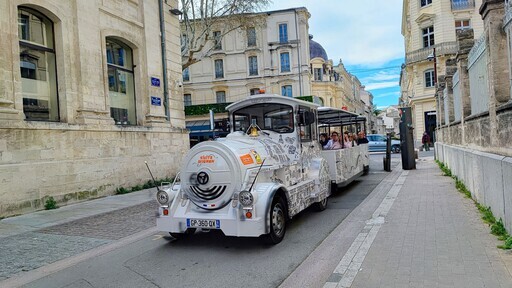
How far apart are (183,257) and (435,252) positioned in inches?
135

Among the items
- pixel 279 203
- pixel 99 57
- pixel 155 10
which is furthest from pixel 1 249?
pixel 155 10

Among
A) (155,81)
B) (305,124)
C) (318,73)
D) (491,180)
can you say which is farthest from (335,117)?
(318,73)

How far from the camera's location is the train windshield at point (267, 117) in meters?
7.89

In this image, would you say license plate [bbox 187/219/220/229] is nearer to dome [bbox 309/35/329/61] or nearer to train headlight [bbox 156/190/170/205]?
train headlight [bbox 156/190/170/205]

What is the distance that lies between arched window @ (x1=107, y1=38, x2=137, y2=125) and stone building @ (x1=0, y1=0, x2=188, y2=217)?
1.4 inches

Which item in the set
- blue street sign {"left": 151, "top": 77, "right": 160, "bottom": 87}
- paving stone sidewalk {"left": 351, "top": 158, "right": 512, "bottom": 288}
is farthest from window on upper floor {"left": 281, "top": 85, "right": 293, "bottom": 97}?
paving stone sidewalk {"left": 351, "top": 158, "right": 512, "bottom": 288}

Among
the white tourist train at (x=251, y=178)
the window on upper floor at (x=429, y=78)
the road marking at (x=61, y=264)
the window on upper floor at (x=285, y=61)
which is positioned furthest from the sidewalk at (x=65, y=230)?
the window on upper floor at (x=285, y=61)

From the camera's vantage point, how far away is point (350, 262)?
4.93 meters

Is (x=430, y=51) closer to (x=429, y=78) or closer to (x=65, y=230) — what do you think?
(x=429, y=78)

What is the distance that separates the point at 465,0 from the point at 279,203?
1431 inches

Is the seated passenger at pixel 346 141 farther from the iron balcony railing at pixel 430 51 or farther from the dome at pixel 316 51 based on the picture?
the dome at pixel 316 51

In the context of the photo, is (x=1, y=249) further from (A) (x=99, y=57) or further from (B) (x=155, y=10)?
(B) (x=155, y=10)

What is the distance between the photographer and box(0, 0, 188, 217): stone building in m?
9.37

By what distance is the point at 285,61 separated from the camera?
4478 cm
